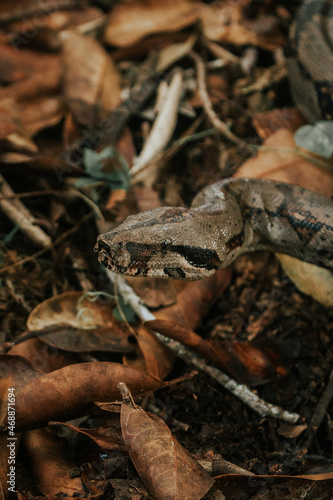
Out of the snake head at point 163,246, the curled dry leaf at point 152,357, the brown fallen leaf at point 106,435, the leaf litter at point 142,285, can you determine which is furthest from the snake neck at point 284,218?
the brown fallen leaf at point 106,435

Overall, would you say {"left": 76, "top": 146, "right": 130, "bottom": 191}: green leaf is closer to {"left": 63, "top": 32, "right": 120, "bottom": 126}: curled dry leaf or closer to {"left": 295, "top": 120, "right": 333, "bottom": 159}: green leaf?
{"left": 63, "top": 32, "right": 120, "bottom": 126}: curled dry leaf

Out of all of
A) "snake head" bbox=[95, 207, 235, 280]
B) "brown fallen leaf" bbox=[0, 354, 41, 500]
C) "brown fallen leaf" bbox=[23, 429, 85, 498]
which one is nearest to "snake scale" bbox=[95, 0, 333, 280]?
"snake head" bbox=[95, 207, 235, 280]

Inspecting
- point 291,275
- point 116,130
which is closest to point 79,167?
point 116,130

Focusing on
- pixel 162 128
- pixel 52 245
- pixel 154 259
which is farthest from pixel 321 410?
pixel 162 128

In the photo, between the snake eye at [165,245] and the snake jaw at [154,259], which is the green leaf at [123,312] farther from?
the snake eye at [165,245]

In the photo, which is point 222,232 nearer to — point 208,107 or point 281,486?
point 281,486

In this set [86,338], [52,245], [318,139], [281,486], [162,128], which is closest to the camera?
[281,486]

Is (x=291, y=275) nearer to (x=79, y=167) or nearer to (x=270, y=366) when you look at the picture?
(x=270, y=366)
